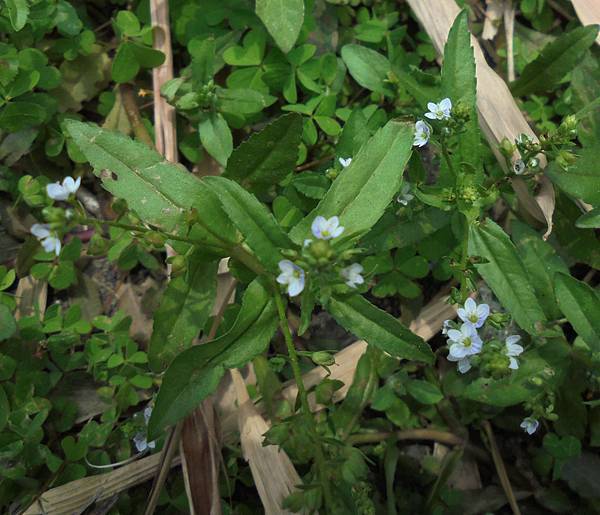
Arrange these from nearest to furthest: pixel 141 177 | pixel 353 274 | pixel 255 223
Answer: pixel 353 274 → pixel 255 223 → pixel 141 177

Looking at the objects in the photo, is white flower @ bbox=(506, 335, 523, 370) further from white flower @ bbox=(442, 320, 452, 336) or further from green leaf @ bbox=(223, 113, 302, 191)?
green leaf @ bbox=(223, 113, 302, 191)

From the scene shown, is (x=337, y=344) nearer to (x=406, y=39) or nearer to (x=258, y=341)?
(x=258, y=341)

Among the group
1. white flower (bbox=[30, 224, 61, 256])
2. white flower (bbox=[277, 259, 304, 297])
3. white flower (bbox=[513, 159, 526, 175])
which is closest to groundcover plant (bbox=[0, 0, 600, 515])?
white flower (bbox=[513, 159, 526, 175])

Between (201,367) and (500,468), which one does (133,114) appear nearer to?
(201,367)


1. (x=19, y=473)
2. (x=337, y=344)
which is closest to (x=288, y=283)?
(x=337, y=344)

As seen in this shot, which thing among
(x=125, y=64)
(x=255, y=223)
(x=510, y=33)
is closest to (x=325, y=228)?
(x=255, y=223)
